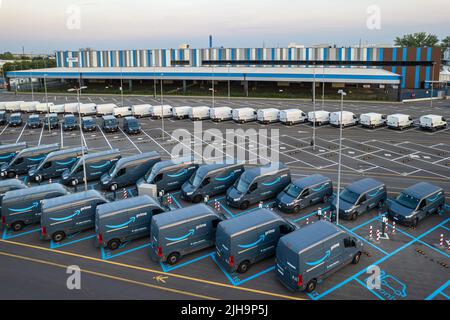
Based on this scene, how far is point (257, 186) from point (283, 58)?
7058 centimetres

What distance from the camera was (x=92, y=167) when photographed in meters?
28.4

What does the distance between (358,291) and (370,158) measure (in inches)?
807

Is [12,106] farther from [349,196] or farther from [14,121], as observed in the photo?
[349,196]

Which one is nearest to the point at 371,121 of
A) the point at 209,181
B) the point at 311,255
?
the point at 209,181

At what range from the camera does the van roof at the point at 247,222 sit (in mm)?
16484

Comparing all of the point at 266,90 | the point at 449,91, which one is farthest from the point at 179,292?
the point at 449,91

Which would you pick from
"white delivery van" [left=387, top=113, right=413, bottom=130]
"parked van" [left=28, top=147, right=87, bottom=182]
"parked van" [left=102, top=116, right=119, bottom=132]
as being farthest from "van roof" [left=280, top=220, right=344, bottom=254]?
"parked van" [left=102, top=116, right=119, bottom=132]

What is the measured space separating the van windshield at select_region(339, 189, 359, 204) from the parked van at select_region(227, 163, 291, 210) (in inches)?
161

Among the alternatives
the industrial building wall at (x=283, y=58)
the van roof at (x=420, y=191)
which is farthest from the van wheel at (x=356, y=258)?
the industrial building wall at (x=283, y=58)

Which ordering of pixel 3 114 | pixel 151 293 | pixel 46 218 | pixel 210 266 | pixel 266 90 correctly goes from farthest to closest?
1. pixel 266 90
2. pixel 3 114
3. pixel 46 218
4. pixel 210 266
5. pixel 151 293

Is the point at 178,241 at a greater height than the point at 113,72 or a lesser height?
lesser

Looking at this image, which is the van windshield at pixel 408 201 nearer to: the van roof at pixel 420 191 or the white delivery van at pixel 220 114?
the van roof at pixel 420 191
